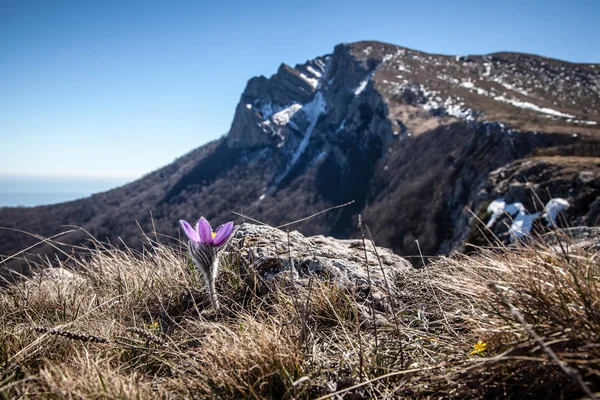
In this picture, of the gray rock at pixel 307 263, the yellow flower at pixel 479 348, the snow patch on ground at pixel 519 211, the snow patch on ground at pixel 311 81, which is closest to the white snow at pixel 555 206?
the snow patch on ground at pixel 519 211

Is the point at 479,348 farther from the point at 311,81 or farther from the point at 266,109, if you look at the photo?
the point at 311,81

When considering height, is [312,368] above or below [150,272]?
below

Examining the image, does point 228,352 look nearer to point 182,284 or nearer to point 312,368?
point 312,368

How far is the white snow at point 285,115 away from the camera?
411 ft

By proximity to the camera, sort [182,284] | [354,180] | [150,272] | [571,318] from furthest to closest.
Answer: [354,180] < [150,272] < [182,284] < [571,318]

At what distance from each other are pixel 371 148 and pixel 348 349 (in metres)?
65.5

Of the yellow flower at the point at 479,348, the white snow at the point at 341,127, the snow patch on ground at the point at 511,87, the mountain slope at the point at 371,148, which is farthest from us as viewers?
the white snow at the point at 341,127

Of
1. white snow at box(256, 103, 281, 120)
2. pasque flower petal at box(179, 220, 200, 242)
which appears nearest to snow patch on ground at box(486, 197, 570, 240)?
pasque flower petal at box(179, 220, 200, 242)

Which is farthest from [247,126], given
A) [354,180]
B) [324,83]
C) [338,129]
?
[354,180]

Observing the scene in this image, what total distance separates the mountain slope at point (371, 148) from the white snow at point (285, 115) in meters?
0.55

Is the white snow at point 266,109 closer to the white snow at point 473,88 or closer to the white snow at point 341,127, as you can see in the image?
the white snow at point 341,127

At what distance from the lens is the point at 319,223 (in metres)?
60.8

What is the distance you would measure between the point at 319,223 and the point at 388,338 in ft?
194

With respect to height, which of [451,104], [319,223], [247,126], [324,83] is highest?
[324,83]
